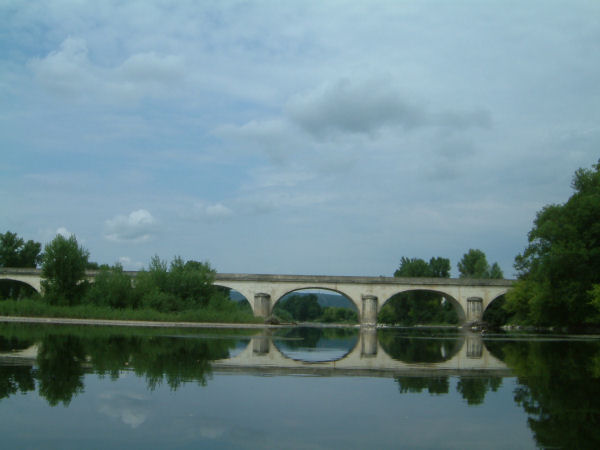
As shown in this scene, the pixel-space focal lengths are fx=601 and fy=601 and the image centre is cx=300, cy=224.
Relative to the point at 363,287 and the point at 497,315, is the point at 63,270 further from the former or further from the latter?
the point at 497,315

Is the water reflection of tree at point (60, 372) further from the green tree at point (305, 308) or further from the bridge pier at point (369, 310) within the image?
the green tree at point (305, 308)

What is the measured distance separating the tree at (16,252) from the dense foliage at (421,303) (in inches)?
1819

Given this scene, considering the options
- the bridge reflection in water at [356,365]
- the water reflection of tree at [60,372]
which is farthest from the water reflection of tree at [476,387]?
the water reflection of tree at [60,372]

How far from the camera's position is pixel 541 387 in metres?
9.91

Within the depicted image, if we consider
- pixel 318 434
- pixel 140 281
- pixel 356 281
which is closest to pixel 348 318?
pixel 356 281

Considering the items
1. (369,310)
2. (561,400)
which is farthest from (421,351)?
(369,310)

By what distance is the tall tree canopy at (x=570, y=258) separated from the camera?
3372 cm

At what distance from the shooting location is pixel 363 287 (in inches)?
2032

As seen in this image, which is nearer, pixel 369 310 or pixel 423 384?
pixel 423 384

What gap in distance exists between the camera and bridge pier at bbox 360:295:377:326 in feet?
162

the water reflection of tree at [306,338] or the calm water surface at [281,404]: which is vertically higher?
the calm water surface at [281,404]

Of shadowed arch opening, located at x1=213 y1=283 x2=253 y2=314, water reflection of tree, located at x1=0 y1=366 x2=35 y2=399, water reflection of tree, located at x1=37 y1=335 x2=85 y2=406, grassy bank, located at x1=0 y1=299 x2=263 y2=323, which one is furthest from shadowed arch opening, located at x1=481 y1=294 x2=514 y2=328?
water reflection of tree, located at x1=0 y1=366 x2=35 y2=399

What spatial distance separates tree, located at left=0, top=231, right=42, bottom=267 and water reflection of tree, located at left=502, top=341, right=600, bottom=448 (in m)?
65.2

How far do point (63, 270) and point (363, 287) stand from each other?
24600mm
